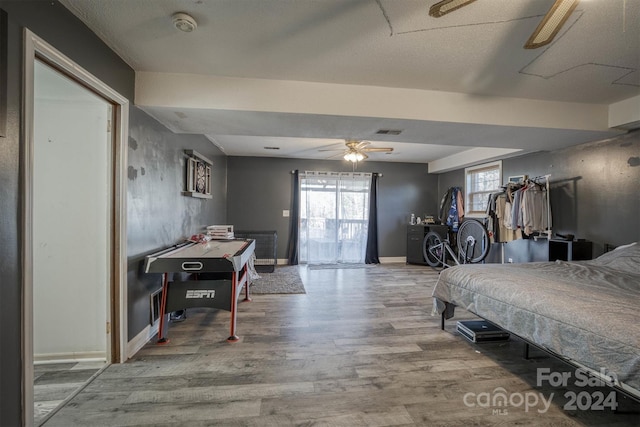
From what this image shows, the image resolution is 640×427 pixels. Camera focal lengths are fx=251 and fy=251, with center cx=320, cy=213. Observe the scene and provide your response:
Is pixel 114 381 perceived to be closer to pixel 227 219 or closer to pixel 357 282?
pixel 357 282

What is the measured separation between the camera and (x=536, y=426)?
139 cm

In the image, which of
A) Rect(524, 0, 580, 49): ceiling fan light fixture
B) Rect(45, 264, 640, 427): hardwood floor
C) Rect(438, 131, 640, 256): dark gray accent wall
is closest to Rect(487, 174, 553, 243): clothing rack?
Rect(438, 131, 640, 256): dark gray accent wall

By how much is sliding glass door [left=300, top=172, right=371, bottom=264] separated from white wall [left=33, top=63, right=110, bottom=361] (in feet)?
13.0

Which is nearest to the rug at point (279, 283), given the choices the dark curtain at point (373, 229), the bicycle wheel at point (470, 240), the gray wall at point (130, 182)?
the gray wall at point (130, 182)

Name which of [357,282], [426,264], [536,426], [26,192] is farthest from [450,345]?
[426,264]

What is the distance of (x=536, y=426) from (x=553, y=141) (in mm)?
3156

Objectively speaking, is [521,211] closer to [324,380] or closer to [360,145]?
[360,145]

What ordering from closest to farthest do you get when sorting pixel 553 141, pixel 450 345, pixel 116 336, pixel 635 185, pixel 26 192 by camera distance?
pixel 26 192 < pixel 116 336 < pixel 450 345 < pixel 635 185 < pixel 553 141

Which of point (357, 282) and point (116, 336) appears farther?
point (357, 282)

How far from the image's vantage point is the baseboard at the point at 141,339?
203cm

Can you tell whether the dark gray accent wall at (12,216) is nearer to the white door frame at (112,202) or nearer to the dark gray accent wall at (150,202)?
the white door frame at (112,202)

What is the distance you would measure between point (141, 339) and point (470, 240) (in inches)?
204

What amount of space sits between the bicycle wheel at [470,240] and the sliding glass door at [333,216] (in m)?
1.95

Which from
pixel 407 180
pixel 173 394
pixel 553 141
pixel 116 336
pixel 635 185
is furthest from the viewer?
pixel 407 180
